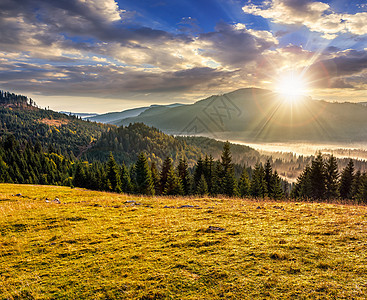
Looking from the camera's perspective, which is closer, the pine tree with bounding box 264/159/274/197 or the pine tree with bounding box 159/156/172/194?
the pine tree with bounding box 264/159/274/197

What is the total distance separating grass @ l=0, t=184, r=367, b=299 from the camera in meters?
6.95

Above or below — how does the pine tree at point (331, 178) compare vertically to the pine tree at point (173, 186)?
above

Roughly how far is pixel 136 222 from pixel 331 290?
41.0 ft

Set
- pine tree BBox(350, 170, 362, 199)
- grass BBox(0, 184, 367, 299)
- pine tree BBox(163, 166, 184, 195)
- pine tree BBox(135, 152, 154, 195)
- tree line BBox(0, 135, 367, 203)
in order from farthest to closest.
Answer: pine tree BBox(135, 152, 154, 195) → pine tree BBox(350, 170, 362, 199) → pine tree BBox(163, 166, 184, 195) → tree line BBox(0, 135, 367, 203) → grass BBox(0, 184, 367, 299)

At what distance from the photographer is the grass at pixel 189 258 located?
6.95m

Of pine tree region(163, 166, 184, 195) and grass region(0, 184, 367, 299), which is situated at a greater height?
grass region(0, 184, 367, 299)

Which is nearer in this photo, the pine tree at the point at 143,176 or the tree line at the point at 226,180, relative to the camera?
the tree line at the point at 226,180

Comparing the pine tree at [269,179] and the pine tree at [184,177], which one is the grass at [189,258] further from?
the pine tree at [184,177]

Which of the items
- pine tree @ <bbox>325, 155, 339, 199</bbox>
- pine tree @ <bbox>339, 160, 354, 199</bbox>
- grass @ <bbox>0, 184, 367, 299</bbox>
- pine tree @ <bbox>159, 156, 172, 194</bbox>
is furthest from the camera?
pine tree @ <bbox>159, 156, 172, 194</bbox>

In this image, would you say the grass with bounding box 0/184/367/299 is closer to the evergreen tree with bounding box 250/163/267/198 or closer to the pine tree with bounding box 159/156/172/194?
the evergreen tree with bounding box 250/163/267/198

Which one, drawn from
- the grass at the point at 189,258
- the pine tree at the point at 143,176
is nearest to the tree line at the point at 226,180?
the pine tree at the point at 143,176

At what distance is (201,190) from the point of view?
173ft

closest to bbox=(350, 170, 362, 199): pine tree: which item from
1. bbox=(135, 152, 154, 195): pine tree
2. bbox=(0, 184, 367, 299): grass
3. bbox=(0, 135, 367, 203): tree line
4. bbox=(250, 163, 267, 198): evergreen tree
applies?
bbox=(0, 135, 367, 203): tree line

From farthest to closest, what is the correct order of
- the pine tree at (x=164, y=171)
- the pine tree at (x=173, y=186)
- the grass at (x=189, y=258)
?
1. the pine tree at (x=164, y=171)
2. the pine tree at (x=173, y=186)
3. the grass at (x=189, y=258)
